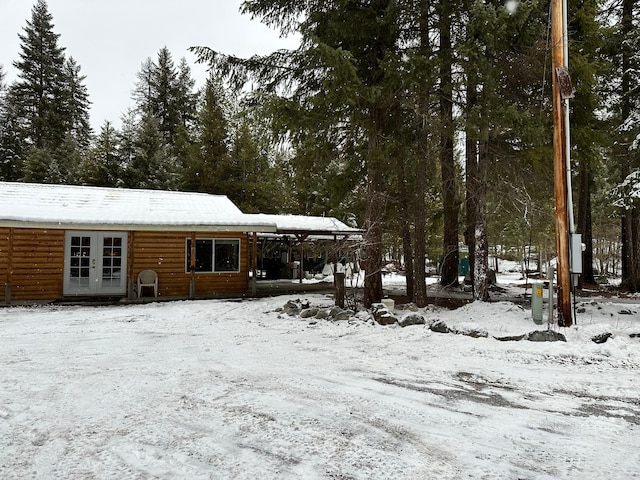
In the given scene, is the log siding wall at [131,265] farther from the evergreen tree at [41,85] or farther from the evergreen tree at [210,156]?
the evergreen tree at [41,85]

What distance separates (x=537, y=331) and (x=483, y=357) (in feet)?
4.09

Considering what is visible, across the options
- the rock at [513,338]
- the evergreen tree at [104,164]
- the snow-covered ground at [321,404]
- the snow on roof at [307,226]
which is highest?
the evergreen tree at [104,164]

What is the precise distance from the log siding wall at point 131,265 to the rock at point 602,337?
32.7 ft

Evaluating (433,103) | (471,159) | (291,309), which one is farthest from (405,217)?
(291,309)

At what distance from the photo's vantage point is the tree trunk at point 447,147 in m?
8.41

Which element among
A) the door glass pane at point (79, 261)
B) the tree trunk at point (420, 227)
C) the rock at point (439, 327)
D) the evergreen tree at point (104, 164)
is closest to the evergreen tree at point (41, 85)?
the evergreen tree at point (104, 164)

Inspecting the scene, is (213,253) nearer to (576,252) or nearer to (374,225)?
(374,225)

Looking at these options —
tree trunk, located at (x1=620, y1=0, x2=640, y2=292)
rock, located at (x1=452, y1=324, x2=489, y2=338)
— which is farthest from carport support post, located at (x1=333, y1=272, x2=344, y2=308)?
tree trunk, located at (x1=620, y1=0, x2=640, y2=292)

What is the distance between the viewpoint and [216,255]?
43.9 feet

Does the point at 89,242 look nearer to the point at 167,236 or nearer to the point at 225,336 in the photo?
the point at 167,236

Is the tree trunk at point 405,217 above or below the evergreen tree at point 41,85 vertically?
below

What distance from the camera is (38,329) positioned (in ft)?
24.6

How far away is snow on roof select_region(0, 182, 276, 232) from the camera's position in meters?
11.1

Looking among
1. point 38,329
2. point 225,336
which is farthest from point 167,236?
point 225,336
